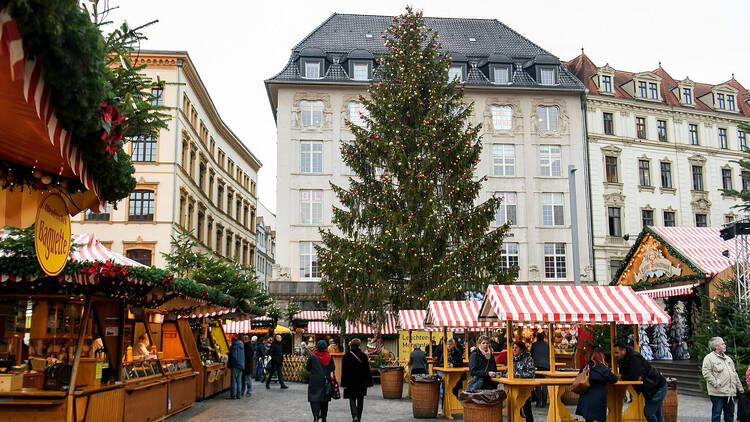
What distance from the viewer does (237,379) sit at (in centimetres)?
2102

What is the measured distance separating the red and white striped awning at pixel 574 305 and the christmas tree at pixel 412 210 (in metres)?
14.9

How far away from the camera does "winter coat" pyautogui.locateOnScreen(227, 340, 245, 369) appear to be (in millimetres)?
20406

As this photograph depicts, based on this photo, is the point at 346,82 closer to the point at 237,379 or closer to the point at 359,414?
the point at 237,379

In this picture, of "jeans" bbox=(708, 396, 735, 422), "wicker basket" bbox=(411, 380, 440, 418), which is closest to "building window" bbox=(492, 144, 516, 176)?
"wicker basket" bbox=(411, 380, 440, 418)

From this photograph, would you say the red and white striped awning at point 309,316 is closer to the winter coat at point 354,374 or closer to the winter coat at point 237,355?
the winter coat at point 237,355

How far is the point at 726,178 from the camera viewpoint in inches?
1844

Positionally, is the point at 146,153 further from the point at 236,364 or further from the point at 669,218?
the point at 669,218

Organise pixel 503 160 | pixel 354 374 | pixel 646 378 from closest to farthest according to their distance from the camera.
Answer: pixel 646 378 < pixel 354 374 < pixel 503 160

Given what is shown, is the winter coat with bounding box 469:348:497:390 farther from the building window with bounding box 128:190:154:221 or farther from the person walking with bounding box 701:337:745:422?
the building window with bounding box 128:190:154:221

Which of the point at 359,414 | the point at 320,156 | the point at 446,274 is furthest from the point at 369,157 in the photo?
the point at 359,414

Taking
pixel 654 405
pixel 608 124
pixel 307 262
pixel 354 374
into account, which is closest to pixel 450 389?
pixel 354 374

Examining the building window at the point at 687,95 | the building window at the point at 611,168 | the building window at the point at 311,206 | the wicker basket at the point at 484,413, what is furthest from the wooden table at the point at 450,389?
the building window at the point at 687,95

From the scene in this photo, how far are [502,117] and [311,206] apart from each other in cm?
1360

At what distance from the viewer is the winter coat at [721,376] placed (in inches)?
462
